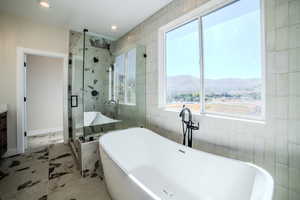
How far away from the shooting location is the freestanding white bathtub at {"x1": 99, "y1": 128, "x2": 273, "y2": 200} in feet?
3.37

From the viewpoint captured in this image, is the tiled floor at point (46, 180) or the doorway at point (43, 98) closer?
the tiled floor at point (46, 180)

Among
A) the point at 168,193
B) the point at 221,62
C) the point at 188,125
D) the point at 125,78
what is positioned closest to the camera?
the point at 168,193

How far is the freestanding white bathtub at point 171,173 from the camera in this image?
3.37 feet

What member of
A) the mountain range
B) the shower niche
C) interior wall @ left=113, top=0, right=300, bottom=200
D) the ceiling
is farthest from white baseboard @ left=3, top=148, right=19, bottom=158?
interior wall @ left=113, top=0, right=300, bottom=200

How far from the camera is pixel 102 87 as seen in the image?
315 centimetres

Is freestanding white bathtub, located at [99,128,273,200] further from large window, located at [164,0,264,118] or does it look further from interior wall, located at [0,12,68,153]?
interior wall, located at [0,12,68,153]

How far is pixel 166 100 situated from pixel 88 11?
7.14 feet

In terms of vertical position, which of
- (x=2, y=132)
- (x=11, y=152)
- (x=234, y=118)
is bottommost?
(x=11, y=152)

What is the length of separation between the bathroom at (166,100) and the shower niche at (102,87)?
0.08 ft

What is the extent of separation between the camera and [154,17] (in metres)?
2.55

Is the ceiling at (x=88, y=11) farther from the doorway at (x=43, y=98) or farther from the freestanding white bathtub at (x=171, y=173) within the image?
the freestanding white bathtub at (x=171, y=173)

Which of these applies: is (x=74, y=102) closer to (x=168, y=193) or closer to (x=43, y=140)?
(x=43, y=140)

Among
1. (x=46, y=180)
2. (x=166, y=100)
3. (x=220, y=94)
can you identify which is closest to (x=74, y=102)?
(x=46, y=180)

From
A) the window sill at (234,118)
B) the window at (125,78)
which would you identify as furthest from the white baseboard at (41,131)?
the window sill at (234,118)
